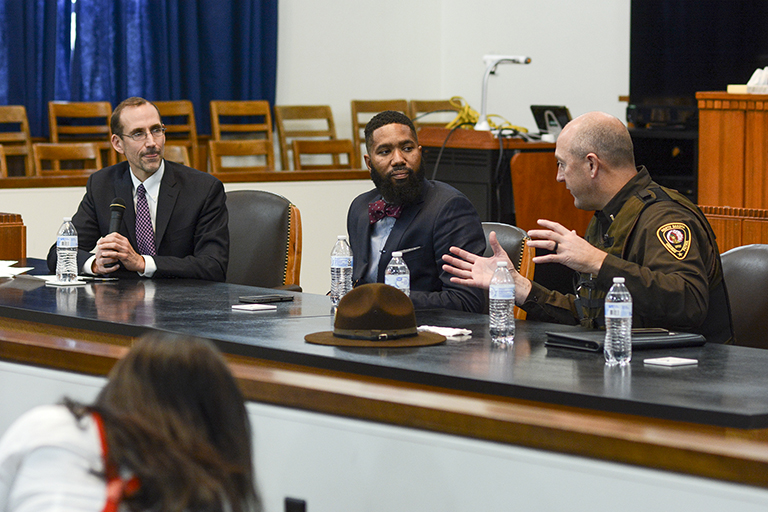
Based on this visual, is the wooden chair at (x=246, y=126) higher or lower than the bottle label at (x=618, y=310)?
higher

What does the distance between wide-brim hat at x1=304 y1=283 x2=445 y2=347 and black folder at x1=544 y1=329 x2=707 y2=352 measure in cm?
25

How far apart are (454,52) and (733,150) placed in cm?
502

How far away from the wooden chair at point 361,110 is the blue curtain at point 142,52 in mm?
719

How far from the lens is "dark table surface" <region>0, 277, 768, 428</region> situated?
173 centimetres

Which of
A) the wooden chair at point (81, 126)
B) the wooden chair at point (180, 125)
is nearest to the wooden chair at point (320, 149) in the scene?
the wooden chair at point (180, 125)

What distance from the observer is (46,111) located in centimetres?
777

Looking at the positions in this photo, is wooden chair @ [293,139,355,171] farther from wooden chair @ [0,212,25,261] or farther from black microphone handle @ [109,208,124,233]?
black microphone handle @ [109,208,124,233]

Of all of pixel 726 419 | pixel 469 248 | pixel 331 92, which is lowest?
pixel 726 419

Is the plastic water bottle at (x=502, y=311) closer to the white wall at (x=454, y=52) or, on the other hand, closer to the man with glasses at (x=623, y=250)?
the man with glasses at (x=623, y=250)

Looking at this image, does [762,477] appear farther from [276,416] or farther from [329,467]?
[276,416]

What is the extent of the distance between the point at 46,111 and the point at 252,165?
171 centimetres

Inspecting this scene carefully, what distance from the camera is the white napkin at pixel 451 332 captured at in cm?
231

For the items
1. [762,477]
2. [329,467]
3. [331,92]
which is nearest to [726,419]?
[762,477]

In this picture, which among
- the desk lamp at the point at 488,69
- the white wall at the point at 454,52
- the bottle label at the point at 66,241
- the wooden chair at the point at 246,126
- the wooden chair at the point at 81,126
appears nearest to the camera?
the bottle label at the point at 66,241
